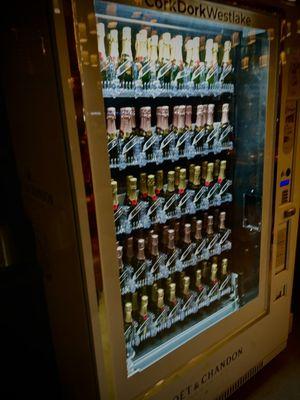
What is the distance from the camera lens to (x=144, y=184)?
150cm

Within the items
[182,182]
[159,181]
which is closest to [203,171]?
[182,182]

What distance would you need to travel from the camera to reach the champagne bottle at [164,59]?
142 centimetres

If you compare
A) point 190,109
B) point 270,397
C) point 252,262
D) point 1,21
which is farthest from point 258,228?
point 1,21

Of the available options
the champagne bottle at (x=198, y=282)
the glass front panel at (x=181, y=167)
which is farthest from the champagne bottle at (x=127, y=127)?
the champagne bottle at (x=198, y=282)

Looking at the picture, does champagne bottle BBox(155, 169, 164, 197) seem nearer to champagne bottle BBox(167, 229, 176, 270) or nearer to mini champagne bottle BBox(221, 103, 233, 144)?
champagne bottle BBox(167, 229, 176, 270)

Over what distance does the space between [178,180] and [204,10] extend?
2.35 feet

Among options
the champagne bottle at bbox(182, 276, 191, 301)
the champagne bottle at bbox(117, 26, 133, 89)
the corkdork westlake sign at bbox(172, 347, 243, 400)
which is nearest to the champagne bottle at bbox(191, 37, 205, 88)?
the champagne bottle at bbox(117, 26, 133, 89)

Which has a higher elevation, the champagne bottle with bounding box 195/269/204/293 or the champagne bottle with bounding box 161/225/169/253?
the champagne bottle with bounding box 161/225/169/253

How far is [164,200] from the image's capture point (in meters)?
1.55

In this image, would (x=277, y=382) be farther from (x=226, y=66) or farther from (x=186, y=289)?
(x=226, y=66)

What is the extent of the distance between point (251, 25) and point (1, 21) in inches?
37.2

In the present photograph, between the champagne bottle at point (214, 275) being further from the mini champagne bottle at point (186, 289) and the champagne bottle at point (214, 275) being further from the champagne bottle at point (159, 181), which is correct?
the champagne bottle at point (159, 181)

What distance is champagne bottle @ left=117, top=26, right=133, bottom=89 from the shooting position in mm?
1296

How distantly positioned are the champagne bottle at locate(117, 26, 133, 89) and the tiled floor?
1.67 metres
